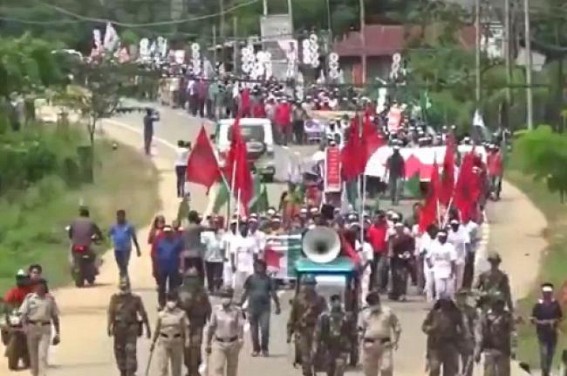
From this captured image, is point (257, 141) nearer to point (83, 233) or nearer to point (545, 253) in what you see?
point (545, 253)

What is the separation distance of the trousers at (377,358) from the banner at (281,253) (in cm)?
795

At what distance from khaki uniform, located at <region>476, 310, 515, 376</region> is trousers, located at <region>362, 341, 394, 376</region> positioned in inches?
41.6

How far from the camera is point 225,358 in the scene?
67.6 feet

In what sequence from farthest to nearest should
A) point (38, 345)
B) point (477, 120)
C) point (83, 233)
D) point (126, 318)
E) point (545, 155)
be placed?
point (477, 120)
point (545, 155)
point (83, 233)
point (38, 345)
point (126, 318)

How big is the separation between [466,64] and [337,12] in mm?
26679

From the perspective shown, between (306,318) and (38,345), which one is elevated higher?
(306,318)

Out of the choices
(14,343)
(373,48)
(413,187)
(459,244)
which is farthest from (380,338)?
(373,48)

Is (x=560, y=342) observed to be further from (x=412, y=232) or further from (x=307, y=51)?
(x=307, y=51)

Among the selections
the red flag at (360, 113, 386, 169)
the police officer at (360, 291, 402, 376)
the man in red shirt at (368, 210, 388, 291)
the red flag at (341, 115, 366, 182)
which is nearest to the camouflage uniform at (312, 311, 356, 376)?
the police officer at (360, 291, 402, 376)

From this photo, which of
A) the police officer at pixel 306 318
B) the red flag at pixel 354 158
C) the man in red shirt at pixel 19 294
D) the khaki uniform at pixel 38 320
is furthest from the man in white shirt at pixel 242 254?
the khaki uniform at pixel 38 320

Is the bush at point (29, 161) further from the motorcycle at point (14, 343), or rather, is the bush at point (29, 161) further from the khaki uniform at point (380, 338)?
the khaki uniform at point (380, 338)

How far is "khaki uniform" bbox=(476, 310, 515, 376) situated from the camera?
67.0ft

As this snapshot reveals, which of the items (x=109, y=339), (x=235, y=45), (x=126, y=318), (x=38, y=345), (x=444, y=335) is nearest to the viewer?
(x=444, y=335)

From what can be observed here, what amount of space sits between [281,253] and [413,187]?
50.1 feet
